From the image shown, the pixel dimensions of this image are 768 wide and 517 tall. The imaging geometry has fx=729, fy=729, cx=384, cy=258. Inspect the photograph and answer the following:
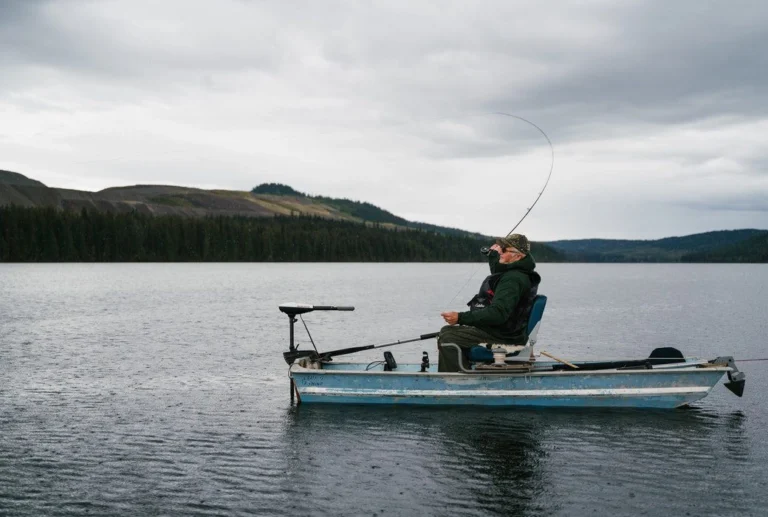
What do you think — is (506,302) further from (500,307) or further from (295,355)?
(295,355)

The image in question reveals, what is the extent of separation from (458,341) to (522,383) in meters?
1.48

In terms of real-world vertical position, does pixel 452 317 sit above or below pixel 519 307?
below

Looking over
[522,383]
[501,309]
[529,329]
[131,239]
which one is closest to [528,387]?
[522,383]

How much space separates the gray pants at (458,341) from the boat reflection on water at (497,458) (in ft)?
3.15

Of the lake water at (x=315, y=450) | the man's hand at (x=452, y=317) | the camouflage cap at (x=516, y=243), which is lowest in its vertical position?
the lake water at (x=315, y=450)

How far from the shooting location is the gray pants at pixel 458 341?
14.3 m

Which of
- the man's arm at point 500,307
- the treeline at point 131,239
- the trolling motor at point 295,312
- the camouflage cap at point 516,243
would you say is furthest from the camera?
the treeline at point 131,239

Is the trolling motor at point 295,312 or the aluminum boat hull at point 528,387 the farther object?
the trolling motor at point 295,312

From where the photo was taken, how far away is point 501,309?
1356 cm

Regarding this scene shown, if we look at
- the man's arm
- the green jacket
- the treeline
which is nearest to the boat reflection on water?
the green jacket

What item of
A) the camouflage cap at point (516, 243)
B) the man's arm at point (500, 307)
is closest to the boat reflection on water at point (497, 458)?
the man's arm at point (500, 307)

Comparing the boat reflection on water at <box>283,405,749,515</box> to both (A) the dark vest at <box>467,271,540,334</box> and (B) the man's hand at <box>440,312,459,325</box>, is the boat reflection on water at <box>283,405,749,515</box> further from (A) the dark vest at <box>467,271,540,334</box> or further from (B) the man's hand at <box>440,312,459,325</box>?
(B) the man's hand at <box>440,312,459,325</box>

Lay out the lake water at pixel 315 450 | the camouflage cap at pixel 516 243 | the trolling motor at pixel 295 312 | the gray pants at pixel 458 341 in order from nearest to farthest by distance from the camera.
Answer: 1. the lake water at pixel 315 450
2. the camouflage cap at pixel 516 243
3. the gray pants at pixel 458 341
4. the trolling motor at pixel 295 312

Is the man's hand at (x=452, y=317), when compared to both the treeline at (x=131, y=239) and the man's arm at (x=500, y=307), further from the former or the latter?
the treeline at (x=131, y=239)
